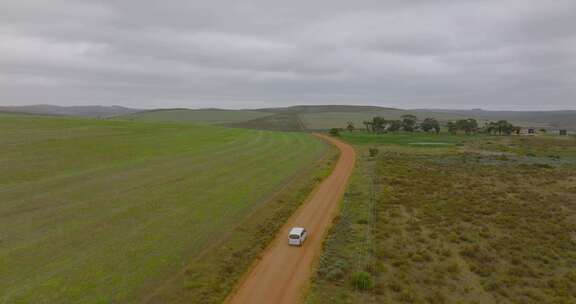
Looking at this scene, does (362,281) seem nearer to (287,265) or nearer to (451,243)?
(287,265)

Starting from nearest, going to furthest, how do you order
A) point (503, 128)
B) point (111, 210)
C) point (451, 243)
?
point (451, 243), point (111, 210), point (503, 128)

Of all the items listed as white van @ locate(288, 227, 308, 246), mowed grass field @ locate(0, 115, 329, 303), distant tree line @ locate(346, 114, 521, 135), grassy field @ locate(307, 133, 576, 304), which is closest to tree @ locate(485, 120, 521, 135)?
distant tree line @ locate(346, 114, 521, 135)

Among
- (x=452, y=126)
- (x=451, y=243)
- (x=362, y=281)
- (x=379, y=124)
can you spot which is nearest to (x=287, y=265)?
(x=362, y=281)

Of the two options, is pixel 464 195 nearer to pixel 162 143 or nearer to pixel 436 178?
pixel 436 178

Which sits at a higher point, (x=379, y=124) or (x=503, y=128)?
(x=379, y=124)

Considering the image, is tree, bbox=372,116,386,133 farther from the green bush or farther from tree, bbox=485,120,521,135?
the green bush

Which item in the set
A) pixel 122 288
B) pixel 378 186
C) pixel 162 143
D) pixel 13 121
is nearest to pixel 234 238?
pixel 122 288

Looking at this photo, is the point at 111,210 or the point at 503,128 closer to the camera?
the point at 111,210
